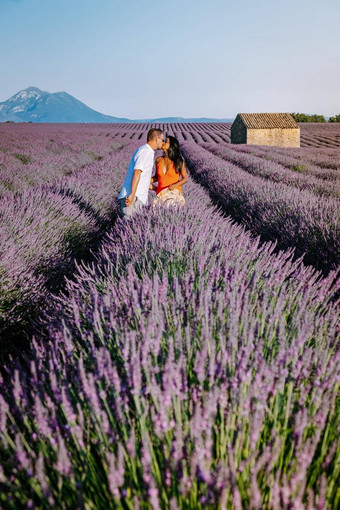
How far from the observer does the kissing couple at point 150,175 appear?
12.7ft

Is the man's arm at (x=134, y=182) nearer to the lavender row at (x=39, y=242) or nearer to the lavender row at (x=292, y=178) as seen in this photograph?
the lavender row at (x=39, y=242)

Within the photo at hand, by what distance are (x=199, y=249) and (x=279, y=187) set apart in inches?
161

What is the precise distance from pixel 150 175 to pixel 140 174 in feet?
0.69

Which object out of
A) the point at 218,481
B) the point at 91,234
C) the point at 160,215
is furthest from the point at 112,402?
the point at 91,234

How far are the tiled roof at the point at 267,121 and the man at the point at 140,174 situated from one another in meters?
26.0

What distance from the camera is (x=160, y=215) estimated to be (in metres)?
3.46

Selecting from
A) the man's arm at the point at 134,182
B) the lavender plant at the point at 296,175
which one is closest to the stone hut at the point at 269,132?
the lavender plant at the point at 296,175

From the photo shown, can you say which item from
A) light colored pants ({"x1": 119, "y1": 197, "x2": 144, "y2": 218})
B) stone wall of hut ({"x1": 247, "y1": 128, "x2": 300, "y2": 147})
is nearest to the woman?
light colored pants ({"x1": 119, "y1": 197, "x2": 144, "y2": 218})

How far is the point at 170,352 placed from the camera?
3.38 ft

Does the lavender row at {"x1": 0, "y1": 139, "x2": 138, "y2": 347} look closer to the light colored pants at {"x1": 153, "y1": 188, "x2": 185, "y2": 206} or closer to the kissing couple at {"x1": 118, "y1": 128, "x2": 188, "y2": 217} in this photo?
the kissing couple at {"x1": 118, "y1": 128, "x2": 188, "y2": 217}

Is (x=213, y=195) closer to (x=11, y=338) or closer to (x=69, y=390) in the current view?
(x=11, y=338)

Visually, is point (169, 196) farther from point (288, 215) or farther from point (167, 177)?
point (288, 215)

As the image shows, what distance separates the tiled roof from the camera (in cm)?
2850

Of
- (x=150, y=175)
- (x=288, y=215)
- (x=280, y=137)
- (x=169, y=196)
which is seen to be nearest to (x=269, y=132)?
(x=280, y=137)
